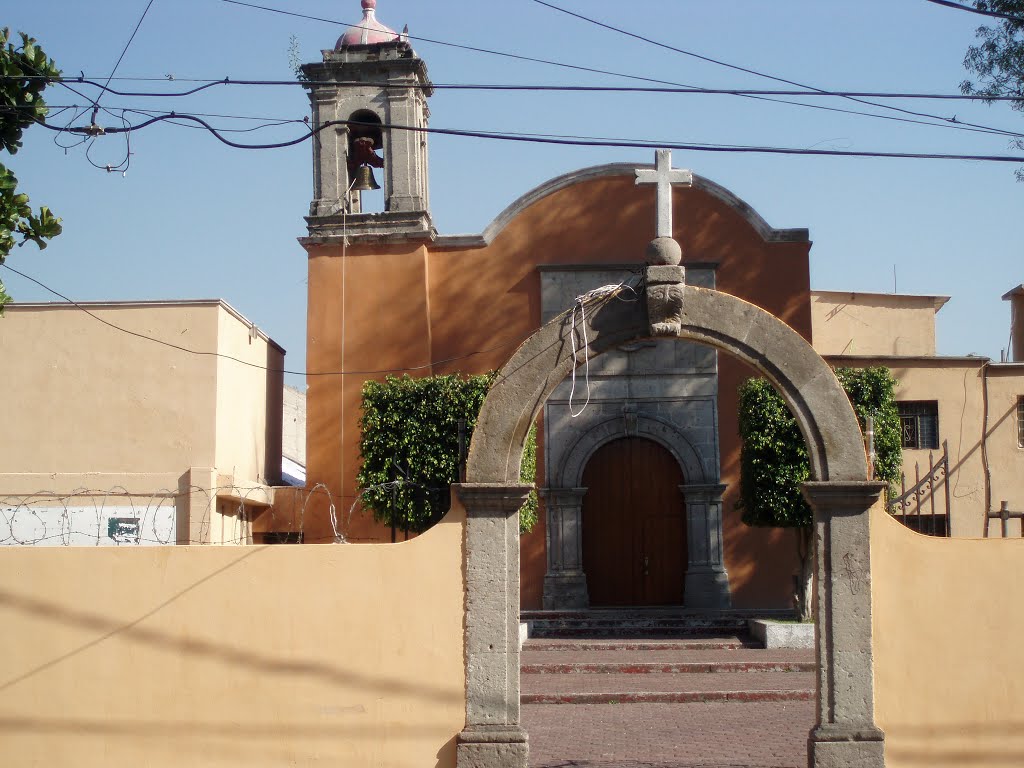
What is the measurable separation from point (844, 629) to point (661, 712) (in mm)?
4508

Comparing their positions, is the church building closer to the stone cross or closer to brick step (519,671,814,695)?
brick step (519,671,814,695)

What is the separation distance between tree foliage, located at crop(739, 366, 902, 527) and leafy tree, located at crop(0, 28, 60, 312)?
11.0 metres

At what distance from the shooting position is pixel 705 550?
19578mm

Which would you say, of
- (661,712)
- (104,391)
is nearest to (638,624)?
(661,712)

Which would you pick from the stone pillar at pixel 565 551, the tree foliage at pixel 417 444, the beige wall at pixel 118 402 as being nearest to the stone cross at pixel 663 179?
the tree foliage at pixel 417 444

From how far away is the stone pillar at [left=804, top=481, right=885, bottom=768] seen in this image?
9172mm

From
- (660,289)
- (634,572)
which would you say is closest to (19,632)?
(660,289)

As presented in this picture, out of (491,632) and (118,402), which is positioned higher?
(118,402)

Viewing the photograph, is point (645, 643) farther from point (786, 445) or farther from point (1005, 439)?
point (1005, 439)

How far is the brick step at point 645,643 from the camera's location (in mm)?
16781

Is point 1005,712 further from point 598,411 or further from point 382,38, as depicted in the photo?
point 382,38

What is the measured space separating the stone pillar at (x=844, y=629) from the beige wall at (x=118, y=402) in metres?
11.4

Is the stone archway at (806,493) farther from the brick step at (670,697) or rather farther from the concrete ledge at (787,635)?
the concrete ledge at (787,635)

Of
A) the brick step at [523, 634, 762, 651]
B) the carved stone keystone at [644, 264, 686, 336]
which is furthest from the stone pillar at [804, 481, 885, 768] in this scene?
the brick step at [523, 634, 762, 651]
